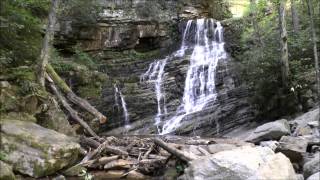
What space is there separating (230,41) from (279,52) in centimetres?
762

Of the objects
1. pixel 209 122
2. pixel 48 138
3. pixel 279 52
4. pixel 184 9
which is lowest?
pixel 209 122

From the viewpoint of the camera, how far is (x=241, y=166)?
299 inches

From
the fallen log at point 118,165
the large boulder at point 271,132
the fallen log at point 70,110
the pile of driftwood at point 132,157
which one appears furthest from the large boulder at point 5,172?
the large boulder at point 271,132

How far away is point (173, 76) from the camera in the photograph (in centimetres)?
2011

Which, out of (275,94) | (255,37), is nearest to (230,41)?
(255,37)

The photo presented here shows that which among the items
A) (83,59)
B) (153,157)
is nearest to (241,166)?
(153,157)

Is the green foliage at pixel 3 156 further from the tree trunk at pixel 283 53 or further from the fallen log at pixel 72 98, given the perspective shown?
the tree trunk at pixel 283 53

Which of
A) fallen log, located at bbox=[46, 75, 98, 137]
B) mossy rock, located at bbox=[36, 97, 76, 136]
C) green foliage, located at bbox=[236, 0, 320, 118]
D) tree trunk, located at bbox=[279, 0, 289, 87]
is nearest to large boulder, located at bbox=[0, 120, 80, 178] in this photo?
mossy rock, located at bbox=[36, 97, 76, 136]

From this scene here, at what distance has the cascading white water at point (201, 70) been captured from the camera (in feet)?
59.4

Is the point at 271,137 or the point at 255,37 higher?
the point at 255,37

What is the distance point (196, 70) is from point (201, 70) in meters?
0.26

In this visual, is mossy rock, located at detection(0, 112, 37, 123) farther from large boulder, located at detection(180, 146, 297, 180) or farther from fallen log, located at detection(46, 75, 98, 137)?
large boulder, located at detection(180, 146, 297, 180)

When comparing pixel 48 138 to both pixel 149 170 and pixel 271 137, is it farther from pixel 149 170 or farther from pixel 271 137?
pixel 271 137

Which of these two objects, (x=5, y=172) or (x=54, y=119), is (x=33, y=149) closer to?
(x=5, y=172)
